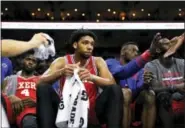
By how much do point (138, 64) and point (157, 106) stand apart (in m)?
0.41

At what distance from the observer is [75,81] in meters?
3.22

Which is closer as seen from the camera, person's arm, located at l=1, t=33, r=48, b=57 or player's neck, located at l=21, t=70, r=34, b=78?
person's arm, located at l=1, t=33, r=48, b=57

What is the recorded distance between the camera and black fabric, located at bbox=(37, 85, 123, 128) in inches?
126

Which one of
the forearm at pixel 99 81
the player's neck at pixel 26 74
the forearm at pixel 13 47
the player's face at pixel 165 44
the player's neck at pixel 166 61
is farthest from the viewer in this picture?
the player's neck at pixel 26 74

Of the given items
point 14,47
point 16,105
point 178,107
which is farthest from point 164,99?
point 14,47

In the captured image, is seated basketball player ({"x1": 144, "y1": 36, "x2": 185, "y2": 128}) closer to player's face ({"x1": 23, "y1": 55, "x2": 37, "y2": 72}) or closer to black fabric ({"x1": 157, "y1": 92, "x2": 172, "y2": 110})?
black fabric ({"x1": 157, "y1": 92, "x2": 172, "y2": 110})

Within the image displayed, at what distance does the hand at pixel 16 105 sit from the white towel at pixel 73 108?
0.86 metres

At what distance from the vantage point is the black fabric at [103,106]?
3.21 m

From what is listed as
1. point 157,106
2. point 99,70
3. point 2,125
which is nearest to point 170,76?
point 157,106

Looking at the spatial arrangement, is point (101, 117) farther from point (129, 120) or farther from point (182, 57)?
point (182, 57)

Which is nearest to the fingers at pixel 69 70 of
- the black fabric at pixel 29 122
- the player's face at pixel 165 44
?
the black fabric at pixel 29 122

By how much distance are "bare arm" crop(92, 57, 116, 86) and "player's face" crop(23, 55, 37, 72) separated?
106 centimetres

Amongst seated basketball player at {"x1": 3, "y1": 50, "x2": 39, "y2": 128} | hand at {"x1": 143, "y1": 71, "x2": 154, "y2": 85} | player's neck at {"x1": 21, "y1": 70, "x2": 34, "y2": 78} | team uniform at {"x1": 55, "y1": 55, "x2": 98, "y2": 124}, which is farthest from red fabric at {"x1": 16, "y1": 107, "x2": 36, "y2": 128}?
hand at {"x1": 143, "y1": 71, "x2": 154, "y2": 85}

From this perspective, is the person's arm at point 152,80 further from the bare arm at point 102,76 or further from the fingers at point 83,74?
the fingers at point 83,74
